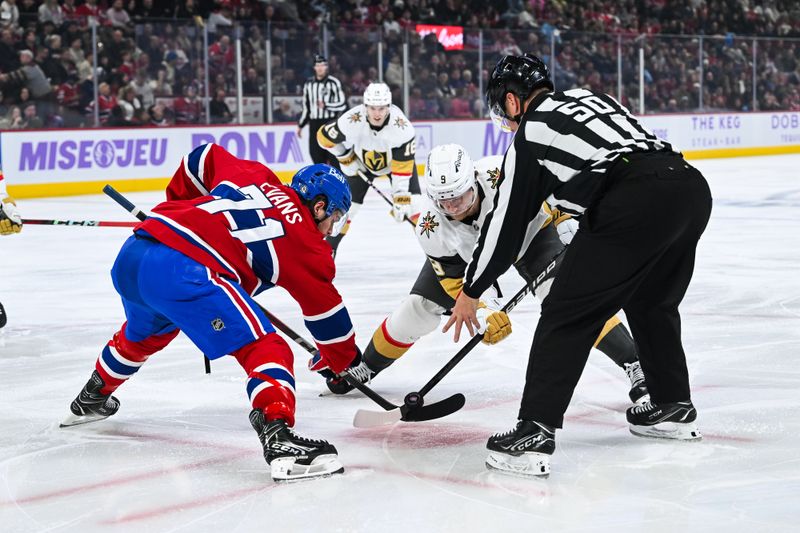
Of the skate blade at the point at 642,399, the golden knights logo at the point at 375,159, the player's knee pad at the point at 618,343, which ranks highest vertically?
the golden knights logo at the point at 375,159

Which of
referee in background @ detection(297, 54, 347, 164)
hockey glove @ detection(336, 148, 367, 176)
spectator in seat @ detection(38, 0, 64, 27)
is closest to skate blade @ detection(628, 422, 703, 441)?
hockey glove @ detection(336, 148, 367, 176)

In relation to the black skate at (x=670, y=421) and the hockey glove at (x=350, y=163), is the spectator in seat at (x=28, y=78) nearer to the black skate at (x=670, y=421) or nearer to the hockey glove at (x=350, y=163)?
the hockey glove at (x=350, y=163)

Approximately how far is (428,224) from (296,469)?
0.90 m

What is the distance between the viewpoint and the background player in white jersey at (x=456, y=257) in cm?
306

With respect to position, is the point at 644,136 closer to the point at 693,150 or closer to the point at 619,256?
the point at 619,256

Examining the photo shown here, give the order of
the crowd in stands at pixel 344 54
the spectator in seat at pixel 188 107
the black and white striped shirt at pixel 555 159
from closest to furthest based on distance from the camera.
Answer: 1. the black and white striped shirt at pixel 555 159
2. the crowd in stands at pixel 344 54
3. the spectator in seat at pixel 188 107

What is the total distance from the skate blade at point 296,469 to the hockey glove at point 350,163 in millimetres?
4262

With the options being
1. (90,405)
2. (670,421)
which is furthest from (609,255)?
(90,405)

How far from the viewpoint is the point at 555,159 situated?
2631 millimetres

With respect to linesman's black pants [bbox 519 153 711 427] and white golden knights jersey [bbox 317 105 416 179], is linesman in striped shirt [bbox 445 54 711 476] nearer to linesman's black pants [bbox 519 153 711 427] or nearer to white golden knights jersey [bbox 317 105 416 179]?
linesman's black pants [bbox 519 153 711 427]

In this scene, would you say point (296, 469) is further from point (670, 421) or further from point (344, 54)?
point (344, 54)

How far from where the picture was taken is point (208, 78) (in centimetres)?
1131

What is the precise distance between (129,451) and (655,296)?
1446 mm

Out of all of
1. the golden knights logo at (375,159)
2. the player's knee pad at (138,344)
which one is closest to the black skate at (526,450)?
the player's knee pad at (138,344)
